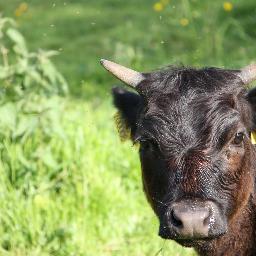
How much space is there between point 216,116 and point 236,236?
90 cm

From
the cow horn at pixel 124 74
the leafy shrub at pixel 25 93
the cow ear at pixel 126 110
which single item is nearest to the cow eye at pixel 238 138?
the cow horn at pixel 124 74

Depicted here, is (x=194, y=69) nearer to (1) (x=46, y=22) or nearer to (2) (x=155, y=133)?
(2) (x=155, y=133)

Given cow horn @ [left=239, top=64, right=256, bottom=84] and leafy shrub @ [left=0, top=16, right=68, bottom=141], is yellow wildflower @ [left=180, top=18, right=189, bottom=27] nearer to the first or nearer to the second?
leafy shrub @ [left=0, top=16, right=68, bottom=141]

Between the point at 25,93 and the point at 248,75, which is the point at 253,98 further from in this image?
the point at 25,93

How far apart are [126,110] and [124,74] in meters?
0.52

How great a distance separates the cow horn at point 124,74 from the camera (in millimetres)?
6906

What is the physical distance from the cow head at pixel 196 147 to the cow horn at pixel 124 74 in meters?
0.04

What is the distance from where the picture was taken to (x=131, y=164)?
30.6ft

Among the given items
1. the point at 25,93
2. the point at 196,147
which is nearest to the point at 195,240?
the point at 196,147

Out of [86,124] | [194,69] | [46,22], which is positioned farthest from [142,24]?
[194,69]

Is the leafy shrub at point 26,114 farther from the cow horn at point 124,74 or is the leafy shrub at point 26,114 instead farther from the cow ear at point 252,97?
the cow ear at point 252,97

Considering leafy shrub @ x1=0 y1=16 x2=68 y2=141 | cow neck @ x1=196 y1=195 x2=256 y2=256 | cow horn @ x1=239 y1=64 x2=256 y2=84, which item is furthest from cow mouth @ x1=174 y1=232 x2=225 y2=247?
leafy shrub @ x1=0 y1=16 x2=68 y2=141

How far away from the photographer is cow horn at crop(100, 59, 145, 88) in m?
6.91

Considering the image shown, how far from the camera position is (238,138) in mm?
6383
